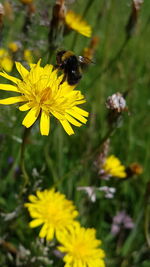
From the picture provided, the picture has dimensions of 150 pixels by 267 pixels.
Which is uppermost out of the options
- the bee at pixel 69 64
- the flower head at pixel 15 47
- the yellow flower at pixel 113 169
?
the bee at pixel 69 64

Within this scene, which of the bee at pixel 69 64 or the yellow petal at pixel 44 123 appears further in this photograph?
the bee at pixel 69 64

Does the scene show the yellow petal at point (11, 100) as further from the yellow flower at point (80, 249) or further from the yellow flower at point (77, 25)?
the yellow flower at point (77, 25)

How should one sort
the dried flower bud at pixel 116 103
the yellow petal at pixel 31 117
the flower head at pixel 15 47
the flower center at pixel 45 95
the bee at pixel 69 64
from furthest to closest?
the flower head at pixel 15 47
the dried flower bud at pixel 116 103
the bee at pixel 69 64
the flower center at pixel 45 95
the yellow petal at pixel 31 117

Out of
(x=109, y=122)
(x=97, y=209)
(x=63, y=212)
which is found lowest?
(x=97, y=209)

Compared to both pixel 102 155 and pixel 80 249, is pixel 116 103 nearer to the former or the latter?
pixel 102 155

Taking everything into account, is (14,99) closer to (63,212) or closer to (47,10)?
(63,212)

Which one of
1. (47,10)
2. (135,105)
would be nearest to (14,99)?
(47,10)

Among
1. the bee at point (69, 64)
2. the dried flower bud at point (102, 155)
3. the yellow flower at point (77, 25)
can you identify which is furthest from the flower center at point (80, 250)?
the yellow flower at point (77, 25)
